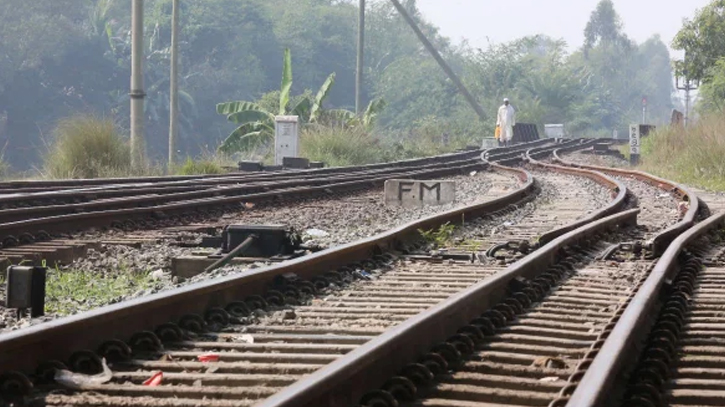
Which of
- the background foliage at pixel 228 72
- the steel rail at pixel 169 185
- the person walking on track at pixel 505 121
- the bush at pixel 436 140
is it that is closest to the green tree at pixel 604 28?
the background foliage at pixel 228 72

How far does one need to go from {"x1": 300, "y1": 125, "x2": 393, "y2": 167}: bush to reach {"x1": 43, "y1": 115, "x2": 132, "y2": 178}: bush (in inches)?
311

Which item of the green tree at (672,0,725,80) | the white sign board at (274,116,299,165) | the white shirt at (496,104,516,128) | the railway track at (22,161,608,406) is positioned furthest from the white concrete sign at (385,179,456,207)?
the green tree at (672,0,725,80)

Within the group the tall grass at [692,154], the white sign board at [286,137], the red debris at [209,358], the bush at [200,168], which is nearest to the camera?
the red debris at [209,358]

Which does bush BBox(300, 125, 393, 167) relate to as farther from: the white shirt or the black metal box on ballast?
the black metal box on ballast

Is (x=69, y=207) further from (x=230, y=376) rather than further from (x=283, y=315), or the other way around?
(x=230, y=376)

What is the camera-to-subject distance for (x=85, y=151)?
2092 centimetres

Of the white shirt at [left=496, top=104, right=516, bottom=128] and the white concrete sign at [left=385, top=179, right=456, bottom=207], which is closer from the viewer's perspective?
the white concrete sign at [left=385, top=179, right=456, bottom=207]

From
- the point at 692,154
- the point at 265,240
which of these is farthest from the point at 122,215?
the point at 692,154

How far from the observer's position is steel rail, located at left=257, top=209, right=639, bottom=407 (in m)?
4.05

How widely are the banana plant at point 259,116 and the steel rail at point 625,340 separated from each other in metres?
24.2

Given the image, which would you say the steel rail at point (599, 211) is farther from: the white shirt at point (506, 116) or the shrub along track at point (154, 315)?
the white shirt at point (506, 116)

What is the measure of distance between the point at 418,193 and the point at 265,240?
25.1ft

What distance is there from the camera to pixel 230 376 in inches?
189

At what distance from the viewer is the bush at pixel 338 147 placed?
29.3 meters
